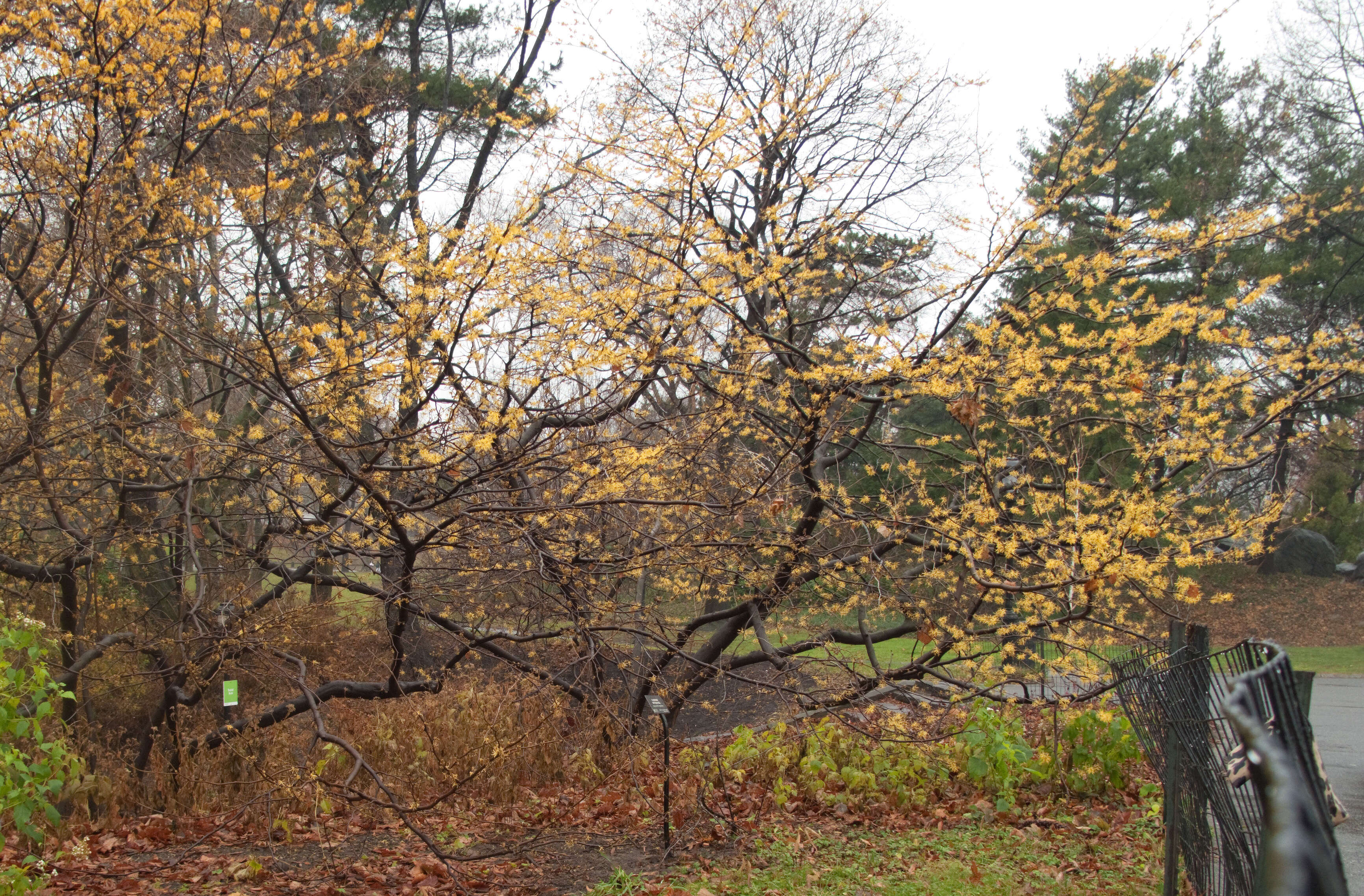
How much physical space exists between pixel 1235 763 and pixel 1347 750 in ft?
25.6

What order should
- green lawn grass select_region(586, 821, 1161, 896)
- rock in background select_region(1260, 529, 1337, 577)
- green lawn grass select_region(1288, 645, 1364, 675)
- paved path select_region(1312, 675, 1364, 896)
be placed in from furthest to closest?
1. rock in background select_region(1260, 529, 1337, 577)
2. green lawn grass select_region(1288, 645, 1364, 675)
3. paved path select_region(1312, 675, 1364, 896)
4. green lawn grass select_region(586, 821, 1161, 896)

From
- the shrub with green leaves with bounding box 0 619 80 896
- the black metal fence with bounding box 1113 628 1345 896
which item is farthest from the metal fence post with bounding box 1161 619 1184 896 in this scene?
the shrub with green leaves with bounding box 0 619 80 896

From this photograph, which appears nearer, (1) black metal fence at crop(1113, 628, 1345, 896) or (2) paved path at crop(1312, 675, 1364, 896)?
(1) black metal fence at crop(1113, 628, 1345, 896)

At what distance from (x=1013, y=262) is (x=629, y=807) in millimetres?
4793

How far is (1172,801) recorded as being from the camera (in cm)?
368

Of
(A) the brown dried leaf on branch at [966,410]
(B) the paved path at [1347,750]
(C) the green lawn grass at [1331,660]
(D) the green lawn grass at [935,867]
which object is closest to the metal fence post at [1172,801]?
(B) the paved path at [1347,750]

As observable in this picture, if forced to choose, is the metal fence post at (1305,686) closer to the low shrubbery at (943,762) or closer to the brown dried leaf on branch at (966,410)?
A: the brown dried leaf on branch at (966,410)

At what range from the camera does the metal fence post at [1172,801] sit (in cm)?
361

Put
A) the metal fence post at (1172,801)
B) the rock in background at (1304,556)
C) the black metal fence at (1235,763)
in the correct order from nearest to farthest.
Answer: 1. the black metal fence at (1235,763)
2. the metal fence post at (1172,801)
3. the rock in background at (1304,556)

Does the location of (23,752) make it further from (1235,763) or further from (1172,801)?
(1172,801)

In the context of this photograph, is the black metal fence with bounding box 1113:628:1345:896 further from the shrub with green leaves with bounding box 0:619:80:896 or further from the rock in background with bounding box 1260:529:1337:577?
the rock in background with bounding box 1260:529:1337:577

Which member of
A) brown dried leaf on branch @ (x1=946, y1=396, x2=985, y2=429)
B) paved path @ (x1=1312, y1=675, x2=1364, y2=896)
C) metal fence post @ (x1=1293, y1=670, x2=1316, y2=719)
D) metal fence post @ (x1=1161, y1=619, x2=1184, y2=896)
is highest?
brown dried leaf on branch @ (x1=946, y1=396, x2=985, y2=429)

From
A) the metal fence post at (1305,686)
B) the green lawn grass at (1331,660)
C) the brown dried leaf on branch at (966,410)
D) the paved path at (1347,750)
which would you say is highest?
the brown dried leaf on branch at (966,410)

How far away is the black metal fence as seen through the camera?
1.90 ft
